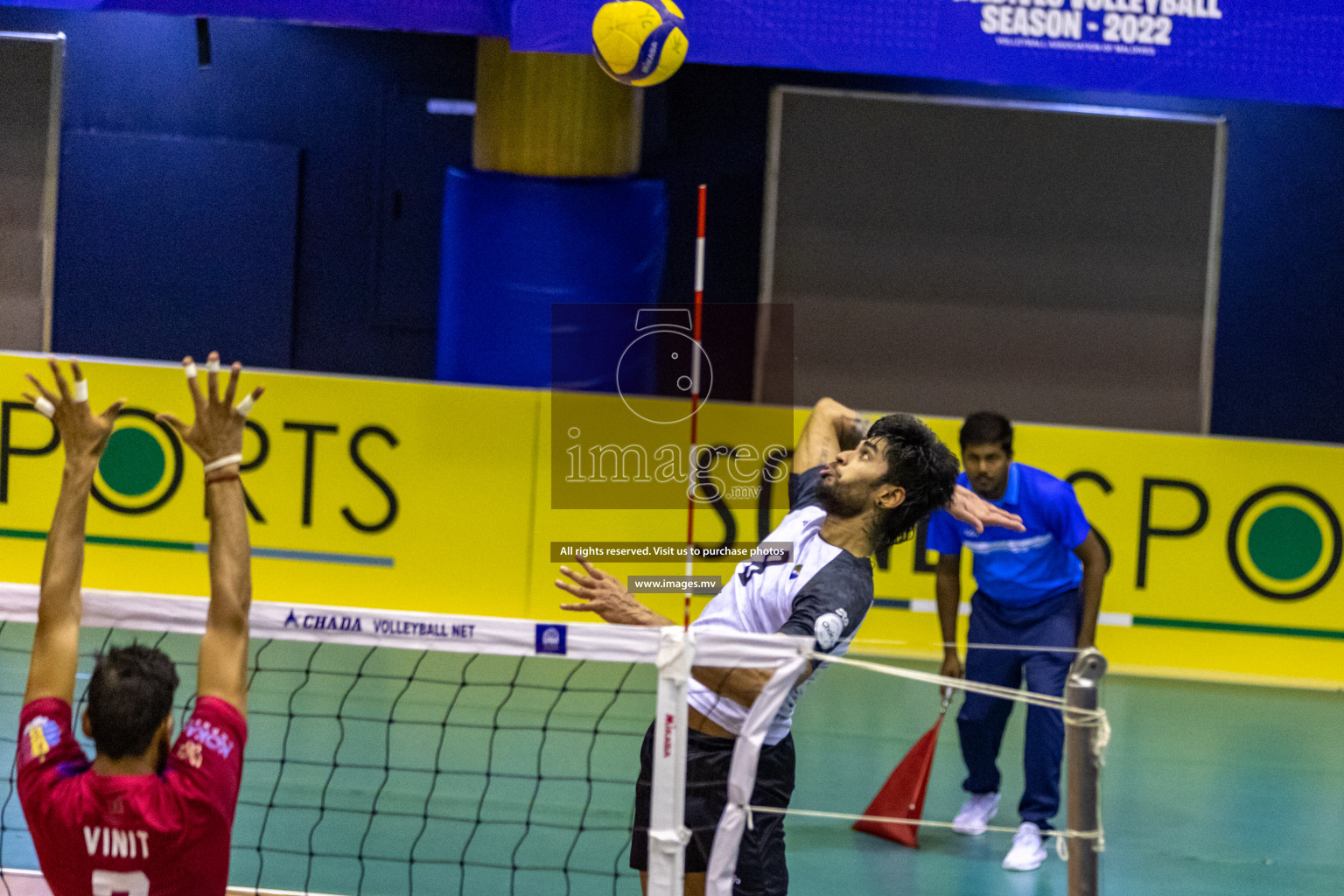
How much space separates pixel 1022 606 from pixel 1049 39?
12.3ft

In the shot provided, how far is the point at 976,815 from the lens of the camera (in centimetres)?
648

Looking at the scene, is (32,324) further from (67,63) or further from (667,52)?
(667,52)

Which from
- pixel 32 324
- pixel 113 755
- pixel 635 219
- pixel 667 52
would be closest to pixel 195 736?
pixel 113 755

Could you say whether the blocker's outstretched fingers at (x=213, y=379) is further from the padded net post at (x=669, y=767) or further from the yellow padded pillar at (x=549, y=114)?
the yellow padded pillar at (x=549, y=114)

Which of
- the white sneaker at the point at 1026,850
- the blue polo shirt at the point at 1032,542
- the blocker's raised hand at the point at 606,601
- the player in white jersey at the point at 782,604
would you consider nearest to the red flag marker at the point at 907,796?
the white sneaker at the point at 1026,850

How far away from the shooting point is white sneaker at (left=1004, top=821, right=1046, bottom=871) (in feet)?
20.0

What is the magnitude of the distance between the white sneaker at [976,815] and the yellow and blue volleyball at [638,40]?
13.2ft

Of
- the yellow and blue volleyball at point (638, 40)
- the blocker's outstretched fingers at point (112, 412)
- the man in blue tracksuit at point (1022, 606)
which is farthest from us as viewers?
the yellow and blue volleyball at point (638, 40)

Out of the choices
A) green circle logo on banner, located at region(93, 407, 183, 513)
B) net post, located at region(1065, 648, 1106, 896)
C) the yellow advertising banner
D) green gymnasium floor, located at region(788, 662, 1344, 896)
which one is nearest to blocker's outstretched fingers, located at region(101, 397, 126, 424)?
net post, located at region(1065, 648, 1106, 896)

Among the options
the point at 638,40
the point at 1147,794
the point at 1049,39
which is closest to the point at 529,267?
the point at 638,40

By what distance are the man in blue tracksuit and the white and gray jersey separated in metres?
2.06

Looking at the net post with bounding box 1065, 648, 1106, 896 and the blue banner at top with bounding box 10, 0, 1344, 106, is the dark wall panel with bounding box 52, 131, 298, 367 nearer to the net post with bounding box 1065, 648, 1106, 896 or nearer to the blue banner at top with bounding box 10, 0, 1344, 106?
the blue banner at top with bounding box 10, 0, 1344, 106

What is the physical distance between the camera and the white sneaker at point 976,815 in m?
6.45

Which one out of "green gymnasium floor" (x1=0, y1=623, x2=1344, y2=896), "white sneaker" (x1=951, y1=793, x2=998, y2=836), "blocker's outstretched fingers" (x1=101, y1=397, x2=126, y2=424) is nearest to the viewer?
"blocker's outstretched fingers" (x1=101, y1=397, x2=126, y2=424)
